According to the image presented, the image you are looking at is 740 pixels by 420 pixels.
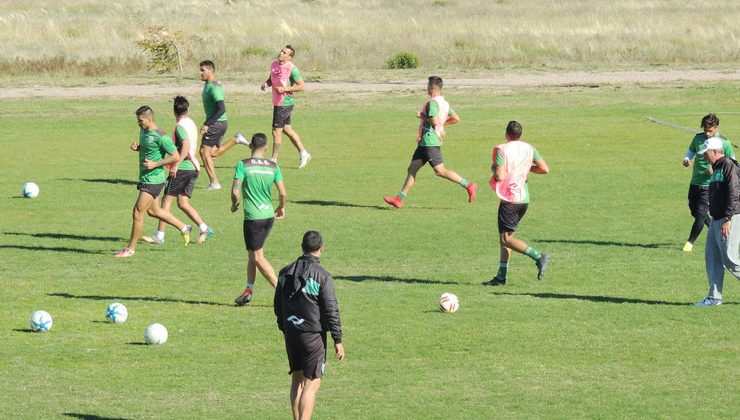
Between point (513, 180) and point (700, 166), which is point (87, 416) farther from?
point (700, 166)

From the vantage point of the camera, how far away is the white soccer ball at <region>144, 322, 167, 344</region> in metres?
13.7

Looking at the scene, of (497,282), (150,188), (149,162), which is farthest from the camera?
(150,188)

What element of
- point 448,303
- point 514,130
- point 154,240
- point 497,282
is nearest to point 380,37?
point 154,240

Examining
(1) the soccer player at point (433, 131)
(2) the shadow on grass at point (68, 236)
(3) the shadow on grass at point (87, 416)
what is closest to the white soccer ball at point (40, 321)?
(3) the shadow on grass at point (87, 416)

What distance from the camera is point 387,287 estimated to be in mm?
16688

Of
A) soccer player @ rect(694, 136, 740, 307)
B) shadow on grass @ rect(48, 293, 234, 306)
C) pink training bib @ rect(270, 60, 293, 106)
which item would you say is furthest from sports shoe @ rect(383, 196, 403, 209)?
soccer player @ rect(694, 136, 740, 307)

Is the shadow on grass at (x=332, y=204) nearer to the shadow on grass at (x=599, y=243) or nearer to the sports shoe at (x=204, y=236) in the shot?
the sports shoe at (x=204, y=236)

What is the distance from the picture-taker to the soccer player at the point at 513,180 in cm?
1625

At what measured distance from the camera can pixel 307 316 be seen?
10.3 metres

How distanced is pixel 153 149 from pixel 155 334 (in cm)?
525

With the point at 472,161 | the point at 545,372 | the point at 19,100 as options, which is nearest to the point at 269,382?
the point at 545,372

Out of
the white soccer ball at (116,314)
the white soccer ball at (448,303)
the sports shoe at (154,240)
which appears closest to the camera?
the white soccer ball at (116,314)

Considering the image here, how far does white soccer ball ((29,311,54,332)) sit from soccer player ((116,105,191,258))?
14.2 feet

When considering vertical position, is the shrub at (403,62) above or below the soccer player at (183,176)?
below
